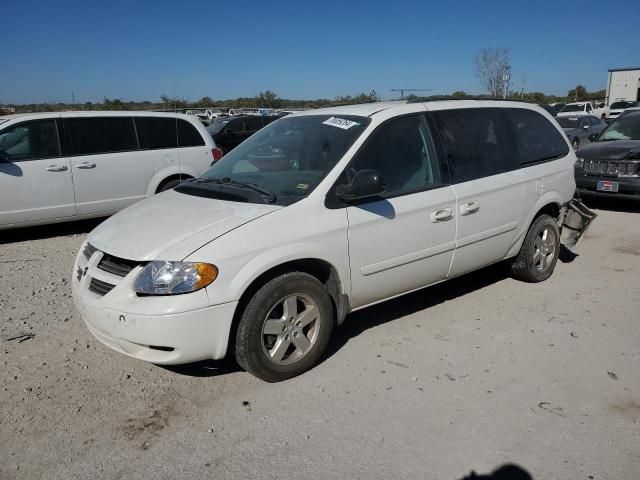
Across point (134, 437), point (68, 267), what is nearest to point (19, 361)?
point (134, 437)

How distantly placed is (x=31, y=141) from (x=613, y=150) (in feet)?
29.1

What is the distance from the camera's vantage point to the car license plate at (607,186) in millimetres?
9062

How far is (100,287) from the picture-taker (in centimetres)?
354

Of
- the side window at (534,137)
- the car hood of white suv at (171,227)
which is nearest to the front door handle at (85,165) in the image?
the car hood of white suv at (171,227)

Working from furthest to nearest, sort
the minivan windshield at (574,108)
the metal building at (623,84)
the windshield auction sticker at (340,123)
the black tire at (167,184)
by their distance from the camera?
the metal building at (623,84) < the minivan windshield at (574,108) < the black tire at (167,184) < the windshield auction sticker at (340,123)

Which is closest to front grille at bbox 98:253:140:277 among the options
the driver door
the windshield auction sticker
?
the windshield auction sticker

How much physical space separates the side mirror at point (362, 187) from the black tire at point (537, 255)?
231 centimetres

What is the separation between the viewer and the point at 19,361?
4.02 metres

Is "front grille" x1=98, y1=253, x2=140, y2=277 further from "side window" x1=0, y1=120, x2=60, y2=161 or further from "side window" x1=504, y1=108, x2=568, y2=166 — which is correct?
"side window" x1=0, y1=120, x2=60, y2=161

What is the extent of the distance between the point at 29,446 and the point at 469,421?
2.45m

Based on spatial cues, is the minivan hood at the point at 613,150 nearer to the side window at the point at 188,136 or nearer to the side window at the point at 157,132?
the side window at the point at 188,136

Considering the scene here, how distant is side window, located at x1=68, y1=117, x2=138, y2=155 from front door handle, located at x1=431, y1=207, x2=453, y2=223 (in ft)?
17.9

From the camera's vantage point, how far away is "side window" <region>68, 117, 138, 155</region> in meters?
7.81

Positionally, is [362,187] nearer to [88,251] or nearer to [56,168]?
[88,251]
